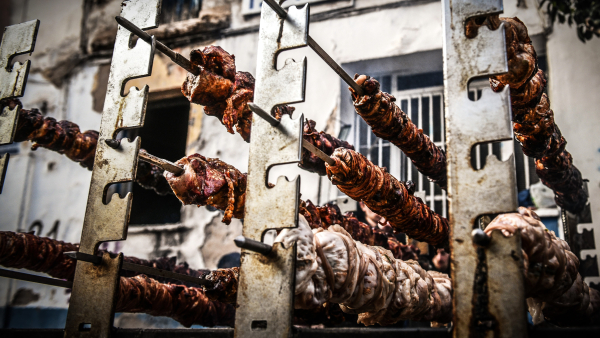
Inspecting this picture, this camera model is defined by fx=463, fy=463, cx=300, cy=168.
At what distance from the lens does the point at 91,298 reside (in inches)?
77.1

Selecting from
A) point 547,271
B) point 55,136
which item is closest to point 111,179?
point 55,136

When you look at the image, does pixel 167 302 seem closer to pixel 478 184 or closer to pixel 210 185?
pixel 210 185

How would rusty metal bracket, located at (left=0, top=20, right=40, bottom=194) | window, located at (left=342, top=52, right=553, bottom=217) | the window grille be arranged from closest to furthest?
rusty metal bracket, located at (left=0, top=20, right=40, bottom=194) → the window grille → window, located at (left=342, top=52, right=553, bottom=217)

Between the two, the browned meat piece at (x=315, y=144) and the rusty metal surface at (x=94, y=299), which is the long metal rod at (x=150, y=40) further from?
the rusty metal surface at (x=94, y=299)

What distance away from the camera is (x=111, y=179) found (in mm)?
2105

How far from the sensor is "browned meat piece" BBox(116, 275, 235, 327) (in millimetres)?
2801

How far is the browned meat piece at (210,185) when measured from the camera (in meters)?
2.24

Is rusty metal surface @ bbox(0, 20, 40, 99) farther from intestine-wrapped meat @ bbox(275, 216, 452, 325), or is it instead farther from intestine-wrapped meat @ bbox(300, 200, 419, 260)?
intestine-wrapped meat @ bbox(275, 216, 452, 325)

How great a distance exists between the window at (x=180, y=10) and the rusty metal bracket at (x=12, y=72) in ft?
13.6

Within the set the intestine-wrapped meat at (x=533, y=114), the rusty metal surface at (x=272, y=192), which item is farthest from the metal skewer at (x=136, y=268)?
the intestine-wrapped meat at (x=533, y=114)

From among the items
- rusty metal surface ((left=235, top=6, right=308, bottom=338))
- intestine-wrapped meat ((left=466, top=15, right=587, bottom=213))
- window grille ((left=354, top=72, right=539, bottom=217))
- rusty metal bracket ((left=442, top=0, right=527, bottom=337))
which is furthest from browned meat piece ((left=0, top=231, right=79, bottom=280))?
window grille ((left=354, top=72, right=539, bottom=217))

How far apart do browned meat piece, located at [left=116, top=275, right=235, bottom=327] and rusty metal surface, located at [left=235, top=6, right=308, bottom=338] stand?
137 centimetres

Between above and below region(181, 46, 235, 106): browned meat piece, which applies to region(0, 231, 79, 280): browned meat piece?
below

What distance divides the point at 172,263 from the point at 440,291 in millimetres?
2151
